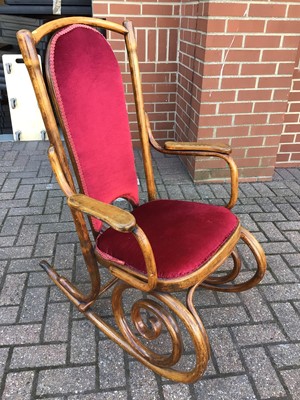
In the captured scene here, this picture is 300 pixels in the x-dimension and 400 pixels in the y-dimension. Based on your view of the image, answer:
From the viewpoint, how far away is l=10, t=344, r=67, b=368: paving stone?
4.76ft

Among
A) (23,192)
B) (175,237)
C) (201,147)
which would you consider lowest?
(23,192)

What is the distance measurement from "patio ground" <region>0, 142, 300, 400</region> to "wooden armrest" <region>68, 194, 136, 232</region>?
0.71 metres

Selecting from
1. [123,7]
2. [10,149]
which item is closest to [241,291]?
[123,7]

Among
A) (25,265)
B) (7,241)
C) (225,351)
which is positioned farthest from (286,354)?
(7,241)

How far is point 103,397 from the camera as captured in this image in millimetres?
1329

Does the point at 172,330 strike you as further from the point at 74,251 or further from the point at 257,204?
the point at 257,204

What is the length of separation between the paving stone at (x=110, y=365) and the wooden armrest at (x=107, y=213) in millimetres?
700

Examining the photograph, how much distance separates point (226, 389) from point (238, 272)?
0.57m

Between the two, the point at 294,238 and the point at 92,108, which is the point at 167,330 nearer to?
the point at 92,108

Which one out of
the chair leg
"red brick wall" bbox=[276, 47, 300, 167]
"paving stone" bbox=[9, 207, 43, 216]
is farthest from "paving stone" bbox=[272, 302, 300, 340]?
"red brick wall" bbox=[276, 47, 300, 167]

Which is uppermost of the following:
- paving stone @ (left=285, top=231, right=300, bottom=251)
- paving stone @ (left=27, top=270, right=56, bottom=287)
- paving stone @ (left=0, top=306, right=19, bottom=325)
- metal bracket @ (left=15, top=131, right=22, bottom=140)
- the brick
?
the brick

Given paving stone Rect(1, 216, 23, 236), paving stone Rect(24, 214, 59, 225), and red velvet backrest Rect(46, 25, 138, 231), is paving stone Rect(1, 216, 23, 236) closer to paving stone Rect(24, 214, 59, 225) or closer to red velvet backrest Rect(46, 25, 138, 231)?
paving stone Rect(24, 214, 59, 225)

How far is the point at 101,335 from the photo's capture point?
62.4 inches

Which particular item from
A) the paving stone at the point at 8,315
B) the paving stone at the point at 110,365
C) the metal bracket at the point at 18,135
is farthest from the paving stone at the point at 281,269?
the metal bracket at the point at 18,135
